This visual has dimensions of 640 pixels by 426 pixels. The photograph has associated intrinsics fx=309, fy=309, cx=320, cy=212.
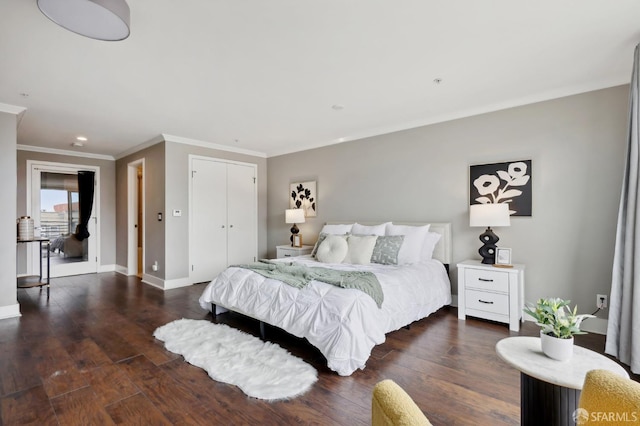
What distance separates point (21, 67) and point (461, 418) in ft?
13.8

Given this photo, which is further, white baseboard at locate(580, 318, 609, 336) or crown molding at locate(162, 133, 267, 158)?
crown molding at locate(162, 133, 267, 158)

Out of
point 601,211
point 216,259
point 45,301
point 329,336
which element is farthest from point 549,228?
point 45,301

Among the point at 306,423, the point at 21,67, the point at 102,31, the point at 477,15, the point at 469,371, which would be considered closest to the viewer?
the point at 306,423

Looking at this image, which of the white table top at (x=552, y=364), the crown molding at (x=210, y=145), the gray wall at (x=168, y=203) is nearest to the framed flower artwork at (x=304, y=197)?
the crown molding at (x=210, y=145)

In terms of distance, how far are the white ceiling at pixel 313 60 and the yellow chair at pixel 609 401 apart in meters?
2.03

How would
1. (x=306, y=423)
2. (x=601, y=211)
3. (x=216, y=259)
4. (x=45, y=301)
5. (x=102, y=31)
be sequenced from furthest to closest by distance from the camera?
1. (x=216, y=259)
2. (x=45, y=301)
3. (x=601, y=211)
4. (x=102, y=31)
5. (x=306, y=423)

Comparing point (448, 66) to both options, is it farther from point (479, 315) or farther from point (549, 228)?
point (479, 315)


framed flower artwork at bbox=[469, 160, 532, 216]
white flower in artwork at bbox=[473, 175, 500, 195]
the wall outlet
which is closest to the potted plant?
the wall outlet

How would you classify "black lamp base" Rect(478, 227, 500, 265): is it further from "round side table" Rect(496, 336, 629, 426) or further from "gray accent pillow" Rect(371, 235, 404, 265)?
"round side table" Rect(496, 336, 629, 426)

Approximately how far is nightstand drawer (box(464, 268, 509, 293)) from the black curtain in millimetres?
6900

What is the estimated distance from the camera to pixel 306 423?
5.65ft

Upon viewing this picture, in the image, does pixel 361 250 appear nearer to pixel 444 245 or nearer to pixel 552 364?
pixel 444 245

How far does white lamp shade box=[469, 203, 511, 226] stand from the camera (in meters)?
3.23

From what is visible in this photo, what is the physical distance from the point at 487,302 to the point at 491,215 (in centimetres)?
92
